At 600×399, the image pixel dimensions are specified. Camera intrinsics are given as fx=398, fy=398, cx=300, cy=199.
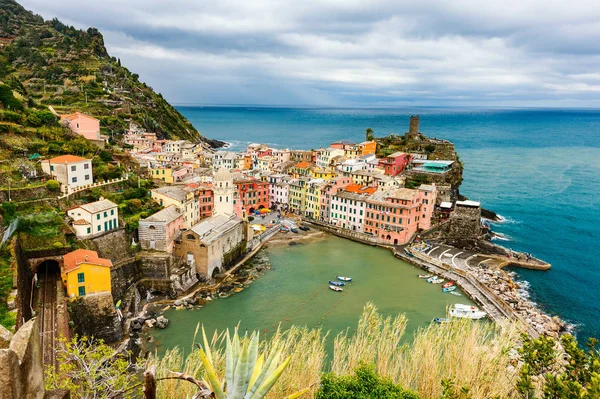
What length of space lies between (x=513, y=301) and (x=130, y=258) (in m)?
34.8

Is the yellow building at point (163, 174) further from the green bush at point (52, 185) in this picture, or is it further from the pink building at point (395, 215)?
the pink building at point (395, 215)

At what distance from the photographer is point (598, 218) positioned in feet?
207

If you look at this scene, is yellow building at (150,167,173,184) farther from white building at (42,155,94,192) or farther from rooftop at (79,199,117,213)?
rooftop at (79,199,117,213)

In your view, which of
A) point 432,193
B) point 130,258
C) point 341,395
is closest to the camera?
point 341,395

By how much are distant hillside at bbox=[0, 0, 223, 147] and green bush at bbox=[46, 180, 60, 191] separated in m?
29.4

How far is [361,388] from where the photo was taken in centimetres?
1453

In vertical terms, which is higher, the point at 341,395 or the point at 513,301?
the point at 341,395

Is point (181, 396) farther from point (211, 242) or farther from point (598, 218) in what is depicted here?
point (598, 218)

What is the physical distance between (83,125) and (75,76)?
49319 millimetres

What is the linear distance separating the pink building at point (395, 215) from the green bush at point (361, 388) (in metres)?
37.2

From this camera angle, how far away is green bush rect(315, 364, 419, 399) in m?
14.2

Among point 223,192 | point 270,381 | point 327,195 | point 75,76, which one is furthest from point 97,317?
point 75,76

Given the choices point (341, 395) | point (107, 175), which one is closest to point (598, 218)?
point (341, 395)

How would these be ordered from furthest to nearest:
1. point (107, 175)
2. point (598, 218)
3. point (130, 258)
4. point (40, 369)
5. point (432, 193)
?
point (598, 218) → point (432, 193) → point (107, 175) → point (130, 258) → point (40, 369)
